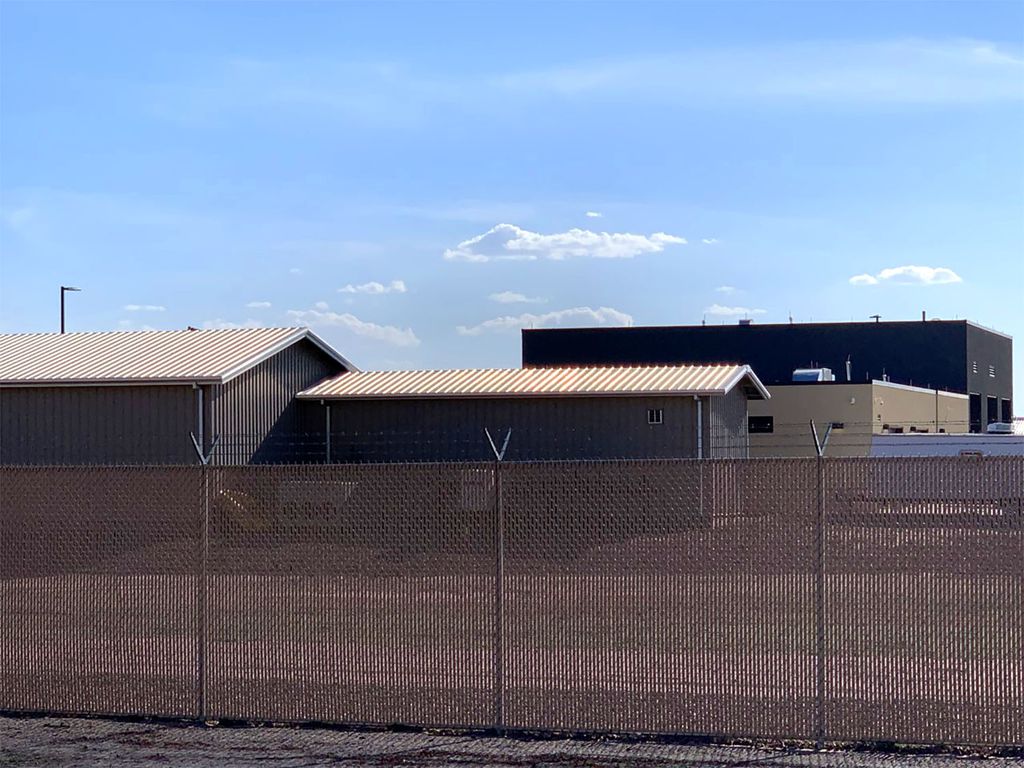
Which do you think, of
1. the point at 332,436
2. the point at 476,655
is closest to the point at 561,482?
the point at 476,655

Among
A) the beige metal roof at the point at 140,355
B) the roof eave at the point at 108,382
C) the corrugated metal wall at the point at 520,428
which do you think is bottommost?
the corrugated metal wall at the point at 520,428

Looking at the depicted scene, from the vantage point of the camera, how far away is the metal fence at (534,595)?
29.5ft

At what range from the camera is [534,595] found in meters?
9.77

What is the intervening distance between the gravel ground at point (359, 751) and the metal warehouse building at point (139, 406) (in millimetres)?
16644

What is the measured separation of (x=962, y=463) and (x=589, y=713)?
3.06m

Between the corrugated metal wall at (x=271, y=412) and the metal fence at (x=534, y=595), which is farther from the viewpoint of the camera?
the corrugated metal wall at (x=271, y=412)

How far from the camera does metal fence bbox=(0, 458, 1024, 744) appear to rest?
8992 mm

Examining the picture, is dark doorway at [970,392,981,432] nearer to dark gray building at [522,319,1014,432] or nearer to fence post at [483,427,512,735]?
dark gray building at [522,319,1014,432]

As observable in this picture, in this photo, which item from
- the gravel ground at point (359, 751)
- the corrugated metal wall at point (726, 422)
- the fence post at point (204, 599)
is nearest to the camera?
the gravel ground at point (359, 751)

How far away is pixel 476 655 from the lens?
9.79 metres

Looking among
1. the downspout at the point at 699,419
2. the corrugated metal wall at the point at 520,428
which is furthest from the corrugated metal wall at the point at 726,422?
the corrugated metal wall at the point at 520,428

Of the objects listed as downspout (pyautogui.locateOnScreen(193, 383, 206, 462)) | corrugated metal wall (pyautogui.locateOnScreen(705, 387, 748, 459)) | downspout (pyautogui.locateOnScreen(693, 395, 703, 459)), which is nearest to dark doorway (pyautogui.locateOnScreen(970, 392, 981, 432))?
corrugated metal wall (pyautogui.locateOnScreen(705, 387, 748, 459))

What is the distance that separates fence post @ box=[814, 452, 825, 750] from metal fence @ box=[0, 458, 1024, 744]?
0.8 inches

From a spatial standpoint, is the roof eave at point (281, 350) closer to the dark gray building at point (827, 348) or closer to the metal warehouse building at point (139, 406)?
the metal warehouse building at point (139, 406)
